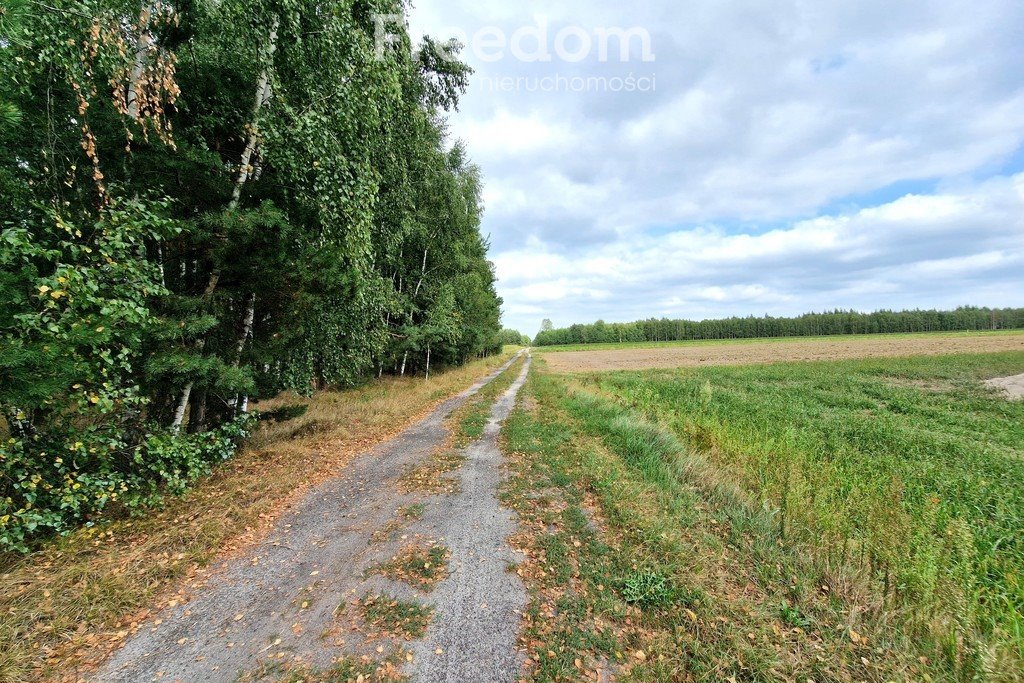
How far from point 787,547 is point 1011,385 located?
28.7m

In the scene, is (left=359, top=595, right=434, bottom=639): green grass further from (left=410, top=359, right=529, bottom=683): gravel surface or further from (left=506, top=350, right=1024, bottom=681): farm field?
(left=506, top=350, right=1024, bottom=681): farm field

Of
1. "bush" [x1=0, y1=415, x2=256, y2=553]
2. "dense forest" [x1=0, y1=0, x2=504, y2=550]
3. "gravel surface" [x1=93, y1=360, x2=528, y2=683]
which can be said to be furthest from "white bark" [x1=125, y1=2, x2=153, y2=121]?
"gravel surface" [x1=93, y1=360, x2=528, y2=683]

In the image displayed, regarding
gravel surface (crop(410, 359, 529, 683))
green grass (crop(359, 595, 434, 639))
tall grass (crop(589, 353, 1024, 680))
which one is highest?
green grass (crop(359, 595, 434, 639))

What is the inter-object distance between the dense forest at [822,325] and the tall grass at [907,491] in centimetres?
12471

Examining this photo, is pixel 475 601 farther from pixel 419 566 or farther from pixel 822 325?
pixel 822 325

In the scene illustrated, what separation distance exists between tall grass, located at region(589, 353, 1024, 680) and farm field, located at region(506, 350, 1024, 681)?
0.03m

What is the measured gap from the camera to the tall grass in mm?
3873

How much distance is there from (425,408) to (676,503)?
9964 millimetres

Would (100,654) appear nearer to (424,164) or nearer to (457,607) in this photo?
(457,607)

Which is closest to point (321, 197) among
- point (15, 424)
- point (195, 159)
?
point (195, 159)

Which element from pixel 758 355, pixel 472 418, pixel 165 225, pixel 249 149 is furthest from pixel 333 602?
pixel 758 355

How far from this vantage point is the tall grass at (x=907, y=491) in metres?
3.87

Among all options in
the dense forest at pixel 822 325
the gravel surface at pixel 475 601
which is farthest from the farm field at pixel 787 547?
the dense forest at pixel 822 325

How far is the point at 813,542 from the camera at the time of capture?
Result: 5035mm
